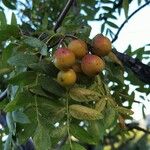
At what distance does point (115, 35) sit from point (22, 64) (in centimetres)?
151

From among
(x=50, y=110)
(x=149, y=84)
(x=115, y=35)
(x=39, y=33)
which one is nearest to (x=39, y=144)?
(x=50, y=110)

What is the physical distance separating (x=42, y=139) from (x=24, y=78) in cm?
19

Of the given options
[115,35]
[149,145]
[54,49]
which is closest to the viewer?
[54,49]

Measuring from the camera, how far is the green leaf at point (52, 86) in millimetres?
1498

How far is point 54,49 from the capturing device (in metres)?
1.61

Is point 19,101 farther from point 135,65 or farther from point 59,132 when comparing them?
point 135,65

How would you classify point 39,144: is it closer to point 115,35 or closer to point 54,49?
point 54,49

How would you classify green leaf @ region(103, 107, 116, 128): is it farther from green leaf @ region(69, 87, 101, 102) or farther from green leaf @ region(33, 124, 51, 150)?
green leaf @ region(33, 124, 51, 150)

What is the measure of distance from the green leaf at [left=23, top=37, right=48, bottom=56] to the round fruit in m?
0.10

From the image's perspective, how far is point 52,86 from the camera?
1.50m

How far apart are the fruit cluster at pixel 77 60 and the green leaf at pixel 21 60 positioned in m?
0.09

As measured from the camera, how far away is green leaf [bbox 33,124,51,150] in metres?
1.45

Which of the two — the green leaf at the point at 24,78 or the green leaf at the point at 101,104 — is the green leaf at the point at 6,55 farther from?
the green leaf at the point at 101,104

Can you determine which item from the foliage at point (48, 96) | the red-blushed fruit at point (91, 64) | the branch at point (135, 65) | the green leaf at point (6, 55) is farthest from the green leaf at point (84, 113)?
the branch at point (135, 65)
